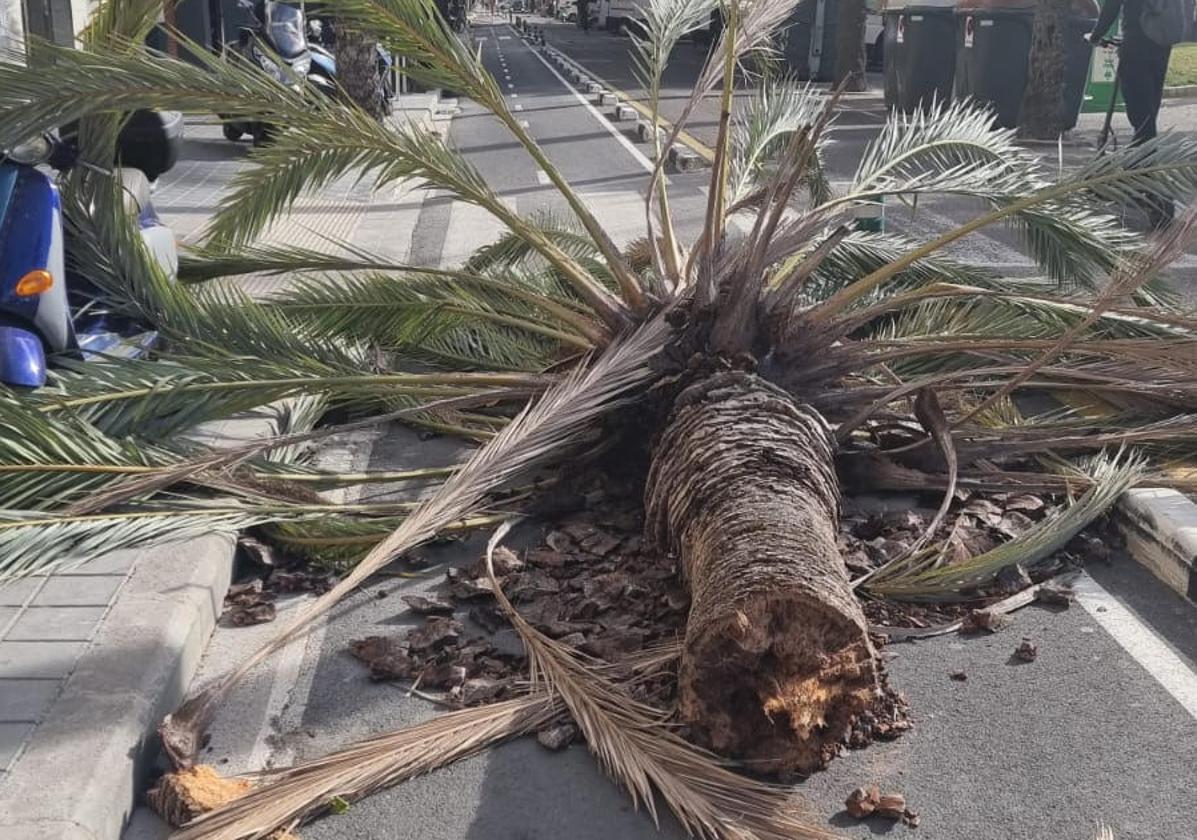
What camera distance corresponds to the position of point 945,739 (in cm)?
387

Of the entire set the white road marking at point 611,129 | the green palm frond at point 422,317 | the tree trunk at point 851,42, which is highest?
the green palm frond at point 422,317

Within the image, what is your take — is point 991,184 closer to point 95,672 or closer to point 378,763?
point 378,763

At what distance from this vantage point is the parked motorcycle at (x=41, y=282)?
206 inches

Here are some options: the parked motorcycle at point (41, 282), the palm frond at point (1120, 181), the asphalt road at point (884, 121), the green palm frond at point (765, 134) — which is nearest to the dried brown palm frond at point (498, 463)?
the palm frond at point (1120, 181)

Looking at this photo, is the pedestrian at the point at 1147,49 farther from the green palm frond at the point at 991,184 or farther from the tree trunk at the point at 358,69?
the tree trunk at the point at 358,69

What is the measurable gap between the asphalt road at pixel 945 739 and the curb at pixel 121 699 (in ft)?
0.48

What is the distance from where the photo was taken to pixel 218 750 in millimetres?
3822

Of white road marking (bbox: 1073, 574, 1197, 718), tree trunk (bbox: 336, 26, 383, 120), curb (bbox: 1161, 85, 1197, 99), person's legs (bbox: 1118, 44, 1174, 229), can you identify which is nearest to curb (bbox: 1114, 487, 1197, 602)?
white road marking (bbox: 1073, 574, 1197, 718)

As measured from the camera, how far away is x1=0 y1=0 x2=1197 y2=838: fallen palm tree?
3760mm

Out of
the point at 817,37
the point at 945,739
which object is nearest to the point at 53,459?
the point at 945,739

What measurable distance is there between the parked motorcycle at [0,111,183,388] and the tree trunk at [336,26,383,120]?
1021 cm

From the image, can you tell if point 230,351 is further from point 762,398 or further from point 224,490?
point 762,398

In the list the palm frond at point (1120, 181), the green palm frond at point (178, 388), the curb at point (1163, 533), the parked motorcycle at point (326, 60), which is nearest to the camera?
the curb at point (1163, 533)

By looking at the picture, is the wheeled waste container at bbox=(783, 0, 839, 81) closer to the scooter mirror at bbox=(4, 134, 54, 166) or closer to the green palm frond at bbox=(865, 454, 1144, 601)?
the scooter mirror at bbox=(4, 134, 54, 166)
